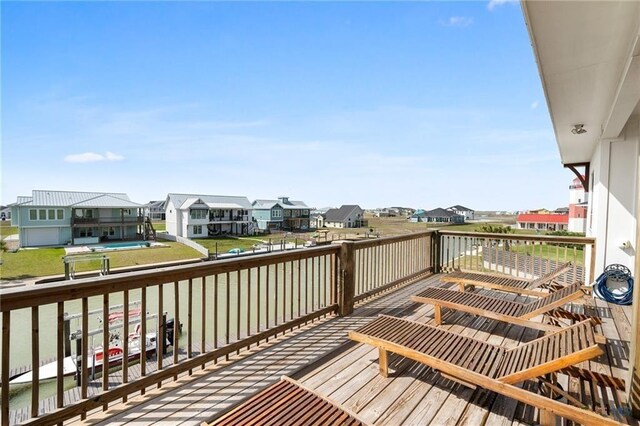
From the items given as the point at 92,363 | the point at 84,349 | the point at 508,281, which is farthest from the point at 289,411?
the point at 92,363

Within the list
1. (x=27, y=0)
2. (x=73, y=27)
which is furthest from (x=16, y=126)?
(x=27, y=0)

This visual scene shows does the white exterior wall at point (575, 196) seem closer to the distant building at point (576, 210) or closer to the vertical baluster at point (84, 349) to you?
the distant building at point (576, 210)

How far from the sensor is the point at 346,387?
100 inches

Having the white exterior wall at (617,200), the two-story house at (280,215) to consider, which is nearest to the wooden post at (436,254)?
the white exterior wall at (617,200)

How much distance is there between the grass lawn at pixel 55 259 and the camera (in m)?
19.1

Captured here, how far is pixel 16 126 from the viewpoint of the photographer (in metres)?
30.4

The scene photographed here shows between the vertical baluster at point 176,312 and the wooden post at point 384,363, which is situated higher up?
the vertical baluster at point 176,312

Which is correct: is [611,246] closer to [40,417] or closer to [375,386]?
[375,386]

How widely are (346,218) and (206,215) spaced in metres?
22.9

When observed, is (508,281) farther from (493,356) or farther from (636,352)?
(636,352)

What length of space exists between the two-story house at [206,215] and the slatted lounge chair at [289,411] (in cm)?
3478

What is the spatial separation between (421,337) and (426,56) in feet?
25.6

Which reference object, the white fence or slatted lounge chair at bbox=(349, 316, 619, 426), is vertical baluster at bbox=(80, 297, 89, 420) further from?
the white fence

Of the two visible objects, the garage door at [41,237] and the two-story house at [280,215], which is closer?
the garage door at [41,237]
